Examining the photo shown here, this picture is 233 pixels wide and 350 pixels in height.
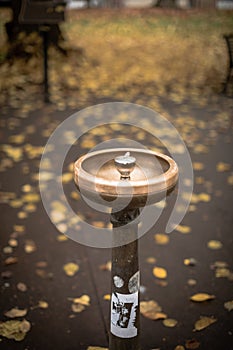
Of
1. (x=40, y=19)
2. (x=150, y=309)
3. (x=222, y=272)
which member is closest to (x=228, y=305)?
(x=222, y=272)

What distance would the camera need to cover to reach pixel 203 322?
3.08 meters

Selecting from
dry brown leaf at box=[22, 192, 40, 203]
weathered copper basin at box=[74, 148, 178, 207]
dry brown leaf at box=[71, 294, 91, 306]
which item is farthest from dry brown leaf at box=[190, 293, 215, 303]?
dry brown leaf at box=[22, 192, 40, 203]

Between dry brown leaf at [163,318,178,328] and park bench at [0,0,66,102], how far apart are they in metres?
5.15

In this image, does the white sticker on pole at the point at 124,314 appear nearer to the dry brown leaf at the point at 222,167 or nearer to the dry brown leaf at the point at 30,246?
the dry brown leaf at the point at 30,246

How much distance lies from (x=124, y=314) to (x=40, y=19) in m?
6.19

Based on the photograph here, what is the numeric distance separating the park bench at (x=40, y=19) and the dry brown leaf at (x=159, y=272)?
4.60 m

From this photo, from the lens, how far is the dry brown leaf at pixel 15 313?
312 centimetres

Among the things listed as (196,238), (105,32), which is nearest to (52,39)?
(105,32)

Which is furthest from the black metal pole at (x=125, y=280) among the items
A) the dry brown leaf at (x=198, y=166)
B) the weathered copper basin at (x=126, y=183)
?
the dry brown leaf at (x=198, y=166)

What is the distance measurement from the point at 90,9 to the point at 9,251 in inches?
819

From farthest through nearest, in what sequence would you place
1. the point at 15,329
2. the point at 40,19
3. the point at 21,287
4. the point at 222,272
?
1. the point at 40,19
2. the point at 222,272
3. the point at 21,287
4. the point at 15,329

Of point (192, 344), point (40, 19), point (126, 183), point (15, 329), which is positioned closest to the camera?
point (126, 183)

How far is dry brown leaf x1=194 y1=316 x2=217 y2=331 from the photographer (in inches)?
120

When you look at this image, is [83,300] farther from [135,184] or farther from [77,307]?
[135,184]
